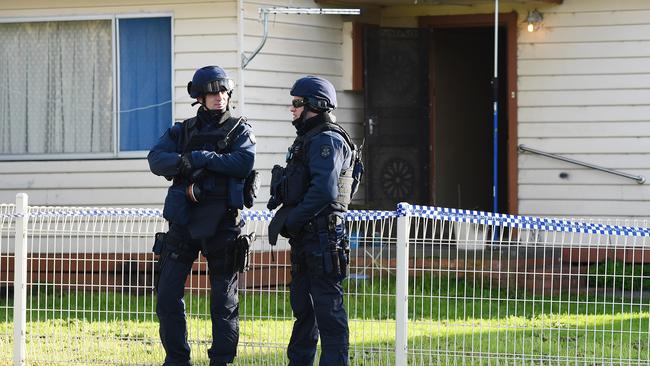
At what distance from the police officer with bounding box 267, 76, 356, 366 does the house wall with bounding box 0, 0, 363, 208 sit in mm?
4712

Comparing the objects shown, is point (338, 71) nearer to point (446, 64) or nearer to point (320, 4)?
point (320, 4)

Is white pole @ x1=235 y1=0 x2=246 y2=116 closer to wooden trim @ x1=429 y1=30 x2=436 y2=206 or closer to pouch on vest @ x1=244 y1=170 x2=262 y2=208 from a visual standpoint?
wooden trim @ x1=429 y1=30 x2=436 y2=206

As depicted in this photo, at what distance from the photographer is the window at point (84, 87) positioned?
1278cm

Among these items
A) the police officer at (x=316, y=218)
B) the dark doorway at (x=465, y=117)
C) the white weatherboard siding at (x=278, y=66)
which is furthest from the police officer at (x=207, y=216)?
the dark doorway at (x=465, y=117)

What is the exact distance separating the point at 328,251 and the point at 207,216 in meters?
0.88

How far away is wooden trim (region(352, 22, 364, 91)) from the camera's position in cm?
1349

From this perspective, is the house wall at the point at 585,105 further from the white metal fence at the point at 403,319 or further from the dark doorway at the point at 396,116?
the white metal fence at the point at 403,319

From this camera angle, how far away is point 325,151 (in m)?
7.55

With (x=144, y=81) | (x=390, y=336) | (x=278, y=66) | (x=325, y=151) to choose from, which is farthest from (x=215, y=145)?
(x=144, y=81)

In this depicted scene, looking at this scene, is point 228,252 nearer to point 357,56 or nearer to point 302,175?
point 302,175

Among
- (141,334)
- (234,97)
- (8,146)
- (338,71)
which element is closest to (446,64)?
(338,71)

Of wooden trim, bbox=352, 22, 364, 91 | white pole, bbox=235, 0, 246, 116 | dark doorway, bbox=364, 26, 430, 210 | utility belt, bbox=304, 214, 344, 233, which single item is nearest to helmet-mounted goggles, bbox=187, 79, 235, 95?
utility belt, bbox=304, 214, 344, 233

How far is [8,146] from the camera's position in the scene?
13133 millimetres

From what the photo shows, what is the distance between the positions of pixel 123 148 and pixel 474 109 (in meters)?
5.29
